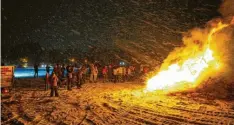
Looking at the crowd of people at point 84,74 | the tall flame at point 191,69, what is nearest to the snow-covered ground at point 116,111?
the crowd of people at point 84,74

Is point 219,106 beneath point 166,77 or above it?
beneath

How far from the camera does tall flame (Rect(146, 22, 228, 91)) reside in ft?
48.1

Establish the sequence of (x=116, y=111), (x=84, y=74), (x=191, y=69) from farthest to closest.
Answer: (x=84, y=74) → (x=191, y=69) → (x=116, y=111)

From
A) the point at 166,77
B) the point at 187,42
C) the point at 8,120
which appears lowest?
the point at 8,120

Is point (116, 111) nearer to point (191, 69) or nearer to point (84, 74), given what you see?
point (191, 69)

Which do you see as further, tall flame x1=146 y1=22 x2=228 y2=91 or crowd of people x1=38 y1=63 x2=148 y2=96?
crowd of people x1=38 y1=63 x2=148 y2=96

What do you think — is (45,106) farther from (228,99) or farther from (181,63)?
(181,63)

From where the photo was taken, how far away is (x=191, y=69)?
50.5 ft

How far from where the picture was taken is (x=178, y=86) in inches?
550

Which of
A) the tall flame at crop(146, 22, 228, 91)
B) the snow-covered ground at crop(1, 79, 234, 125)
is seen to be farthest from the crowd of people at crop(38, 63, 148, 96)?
the tall flame at crop(146, 22, 228, 91)

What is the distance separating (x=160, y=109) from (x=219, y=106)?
2.57m

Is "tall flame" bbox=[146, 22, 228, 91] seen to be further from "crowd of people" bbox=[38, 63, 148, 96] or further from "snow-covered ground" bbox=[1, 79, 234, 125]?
"crowd of people" bbox=[38, 63, 148, 96]

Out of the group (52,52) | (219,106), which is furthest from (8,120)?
(52,52)

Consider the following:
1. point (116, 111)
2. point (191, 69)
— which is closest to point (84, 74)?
point (191, 69)
